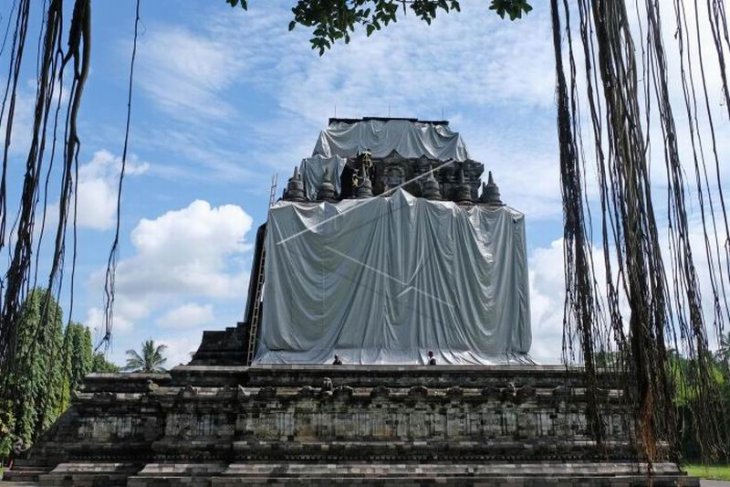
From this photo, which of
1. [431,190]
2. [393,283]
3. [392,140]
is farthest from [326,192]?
[392,140]

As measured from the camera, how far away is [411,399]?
15000mm

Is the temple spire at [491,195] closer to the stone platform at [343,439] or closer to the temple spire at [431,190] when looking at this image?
the temple spire at [431,190]

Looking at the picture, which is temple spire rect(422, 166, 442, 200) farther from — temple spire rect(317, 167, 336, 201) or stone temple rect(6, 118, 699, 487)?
temple spire rect(317, 167, 336, 201)

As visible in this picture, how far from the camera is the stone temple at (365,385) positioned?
14.4m

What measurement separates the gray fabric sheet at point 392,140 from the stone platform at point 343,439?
52.8ft

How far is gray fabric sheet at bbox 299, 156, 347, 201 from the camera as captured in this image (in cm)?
2762

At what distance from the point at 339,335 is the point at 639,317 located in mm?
19344

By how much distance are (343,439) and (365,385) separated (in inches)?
87.6

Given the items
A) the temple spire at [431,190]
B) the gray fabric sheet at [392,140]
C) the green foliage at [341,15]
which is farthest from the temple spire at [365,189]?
the green foliage at [341,15]

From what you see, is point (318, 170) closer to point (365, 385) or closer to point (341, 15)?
point (365, 385)

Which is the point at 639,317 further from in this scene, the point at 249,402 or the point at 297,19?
the point at 249,402

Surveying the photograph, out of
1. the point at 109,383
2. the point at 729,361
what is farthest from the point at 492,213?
the point at 729,361

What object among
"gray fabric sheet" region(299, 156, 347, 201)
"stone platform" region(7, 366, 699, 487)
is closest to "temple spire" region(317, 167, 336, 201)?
"gray fabric sheet" region(299, 156, 347, 201)

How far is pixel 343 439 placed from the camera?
1469cm
